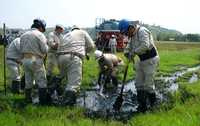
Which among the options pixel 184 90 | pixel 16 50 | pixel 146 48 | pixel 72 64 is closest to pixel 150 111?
pixel 146 48

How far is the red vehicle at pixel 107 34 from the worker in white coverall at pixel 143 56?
23494mm

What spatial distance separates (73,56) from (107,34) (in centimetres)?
2574

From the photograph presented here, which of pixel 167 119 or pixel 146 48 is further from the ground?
pixel 146 48

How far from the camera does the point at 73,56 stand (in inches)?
363

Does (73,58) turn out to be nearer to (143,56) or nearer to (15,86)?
(143,56)

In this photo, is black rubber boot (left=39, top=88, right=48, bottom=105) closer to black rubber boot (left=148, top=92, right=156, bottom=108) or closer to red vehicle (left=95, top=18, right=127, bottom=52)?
black rubber boot (left=148, top=92, right=156, bottom=108)

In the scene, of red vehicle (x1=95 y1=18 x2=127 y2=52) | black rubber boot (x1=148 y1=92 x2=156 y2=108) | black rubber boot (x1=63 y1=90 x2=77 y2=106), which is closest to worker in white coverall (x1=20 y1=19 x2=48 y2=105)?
black rubber boot (x1=63 y1=90 x2=77 y2=106)

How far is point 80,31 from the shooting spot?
9.54 metres

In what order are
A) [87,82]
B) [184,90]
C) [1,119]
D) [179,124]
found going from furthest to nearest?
[87,82] < [184,90] < [1,119] < [179,124]

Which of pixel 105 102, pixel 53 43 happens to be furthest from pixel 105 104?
pixel 53 43

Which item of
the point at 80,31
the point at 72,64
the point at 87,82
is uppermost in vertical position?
the point at 80,31

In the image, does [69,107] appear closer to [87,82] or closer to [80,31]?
[80,31]

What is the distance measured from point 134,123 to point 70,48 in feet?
8.88

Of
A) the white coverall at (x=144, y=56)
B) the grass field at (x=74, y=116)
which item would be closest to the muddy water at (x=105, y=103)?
the grass field at (x=74, y=116)
